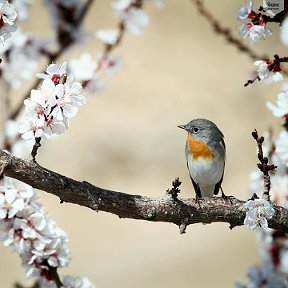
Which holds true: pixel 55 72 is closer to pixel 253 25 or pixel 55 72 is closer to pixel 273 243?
pixel 253 25

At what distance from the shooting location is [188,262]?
29.9 ft

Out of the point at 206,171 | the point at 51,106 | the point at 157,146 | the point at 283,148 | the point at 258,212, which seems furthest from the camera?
the point at 157,146

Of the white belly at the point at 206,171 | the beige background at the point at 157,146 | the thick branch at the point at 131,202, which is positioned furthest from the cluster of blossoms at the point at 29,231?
the beige background at the point at 157,146

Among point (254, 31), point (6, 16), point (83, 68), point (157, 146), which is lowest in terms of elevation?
point (6, 16)

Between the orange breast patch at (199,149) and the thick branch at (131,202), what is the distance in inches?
67.9

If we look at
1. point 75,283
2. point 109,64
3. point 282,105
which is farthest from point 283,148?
point 109,64

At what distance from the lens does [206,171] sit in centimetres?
489

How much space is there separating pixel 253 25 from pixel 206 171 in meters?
1.88

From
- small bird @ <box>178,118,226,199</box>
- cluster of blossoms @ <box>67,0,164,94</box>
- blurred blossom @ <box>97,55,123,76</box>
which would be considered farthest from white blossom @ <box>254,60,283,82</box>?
blurred blossom @ <box>97,55,123,76</box>

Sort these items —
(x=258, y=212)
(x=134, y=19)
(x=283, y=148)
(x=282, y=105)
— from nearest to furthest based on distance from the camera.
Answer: (x=258, y=212) → (x=282, y=105) → (x=283, y=148) → (x=134, y=19)

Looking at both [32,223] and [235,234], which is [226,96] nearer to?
[235,234]

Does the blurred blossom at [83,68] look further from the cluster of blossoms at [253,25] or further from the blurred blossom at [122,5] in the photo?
the cluster of blossoms at [253,25]

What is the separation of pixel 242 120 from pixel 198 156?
713 centimetres

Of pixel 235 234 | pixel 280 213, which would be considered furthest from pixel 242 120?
pixel 280 213
